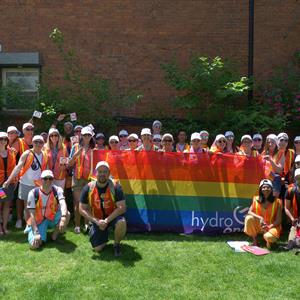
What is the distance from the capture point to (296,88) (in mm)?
12008

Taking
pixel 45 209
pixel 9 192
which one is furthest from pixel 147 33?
pixel 45 209

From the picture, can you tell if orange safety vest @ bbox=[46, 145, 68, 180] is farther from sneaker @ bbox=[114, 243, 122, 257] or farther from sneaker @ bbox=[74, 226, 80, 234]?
sneaker @ bbox=[114, 243, 122, 257]

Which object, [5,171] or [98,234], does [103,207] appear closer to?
[98,234]

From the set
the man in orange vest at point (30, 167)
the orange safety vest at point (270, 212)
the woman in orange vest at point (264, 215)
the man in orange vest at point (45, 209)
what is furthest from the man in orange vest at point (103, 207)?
the orange safety vest at point (270, 212)

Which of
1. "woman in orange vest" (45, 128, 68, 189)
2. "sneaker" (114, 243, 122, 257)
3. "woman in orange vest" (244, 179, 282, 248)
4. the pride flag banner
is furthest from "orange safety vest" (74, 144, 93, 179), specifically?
"woman in orange vest" (244, 179, 282, 248)

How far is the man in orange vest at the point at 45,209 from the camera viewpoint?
7656mm

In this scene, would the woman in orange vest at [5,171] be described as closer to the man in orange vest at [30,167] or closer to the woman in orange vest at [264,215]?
the man in orange vest at [30,167]

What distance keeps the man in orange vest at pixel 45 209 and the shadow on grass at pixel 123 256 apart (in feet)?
2.69

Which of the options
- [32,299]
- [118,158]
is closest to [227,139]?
[118,158]

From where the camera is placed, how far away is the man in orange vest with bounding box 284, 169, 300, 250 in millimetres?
7586

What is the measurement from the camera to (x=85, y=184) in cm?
870

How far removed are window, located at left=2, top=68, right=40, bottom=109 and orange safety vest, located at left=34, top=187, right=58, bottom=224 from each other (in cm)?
499

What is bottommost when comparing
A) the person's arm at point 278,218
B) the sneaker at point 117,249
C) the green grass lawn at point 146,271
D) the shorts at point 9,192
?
the green grass lawn at point 146,271

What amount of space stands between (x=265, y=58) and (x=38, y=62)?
6.18 meters
